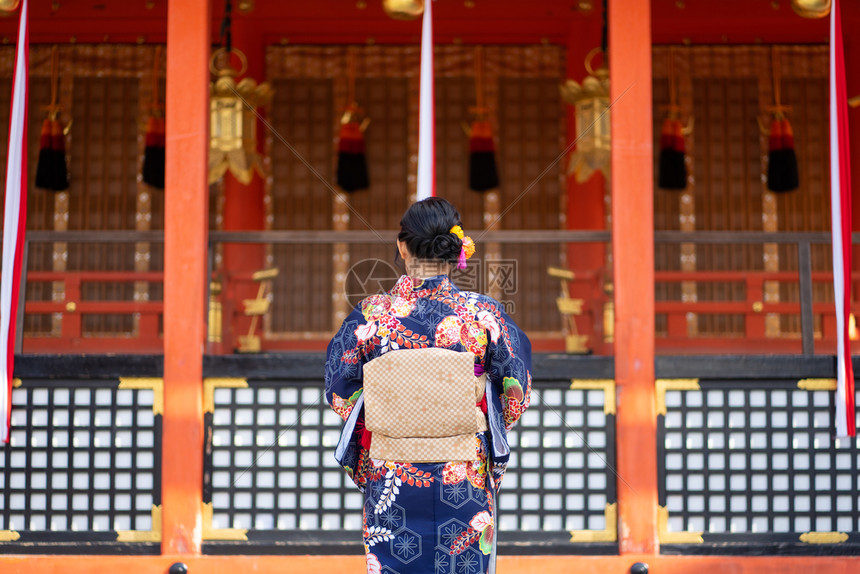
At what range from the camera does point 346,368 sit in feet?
9.00

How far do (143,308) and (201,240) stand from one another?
170 cm

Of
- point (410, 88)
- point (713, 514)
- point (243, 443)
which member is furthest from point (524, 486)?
point (410, 88)

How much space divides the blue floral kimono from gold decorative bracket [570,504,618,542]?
1.66 meters

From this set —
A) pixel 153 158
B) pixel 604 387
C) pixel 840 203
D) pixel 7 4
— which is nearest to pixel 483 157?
pixel 153 158

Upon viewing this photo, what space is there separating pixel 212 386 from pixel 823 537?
10.7ft

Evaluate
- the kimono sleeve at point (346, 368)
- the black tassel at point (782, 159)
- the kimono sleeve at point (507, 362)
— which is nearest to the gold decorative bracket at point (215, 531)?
the kimono sleeve at point (346, 368)

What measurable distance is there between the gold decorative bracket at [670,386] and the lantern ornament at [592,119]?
1.67m

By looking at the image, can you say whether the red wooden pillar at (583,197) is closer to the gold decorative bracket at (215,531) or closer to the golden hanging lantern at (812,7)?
the golden hanging lantern at (812,7)

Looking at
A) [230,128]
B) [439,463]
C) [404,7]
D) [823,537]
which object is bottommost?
[823,537]

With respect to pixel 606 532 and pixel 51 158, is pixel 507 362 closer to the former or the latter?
pixel 606 532

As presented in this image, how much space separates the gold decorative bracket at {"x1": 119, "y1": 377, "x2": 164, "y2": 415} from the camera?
4.31 m

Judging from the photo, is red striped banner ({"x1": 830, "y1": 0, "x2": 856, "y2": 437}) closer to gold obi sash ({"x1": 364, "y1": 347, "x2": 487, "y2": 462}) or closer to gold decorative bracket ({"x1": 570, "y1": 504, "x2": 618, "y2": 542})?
gold decorative bracket ({"x1": 570, "y1": 504, "x2": 618, "y2": 542})

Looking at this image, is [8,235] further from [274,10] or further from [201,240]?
[274,10]

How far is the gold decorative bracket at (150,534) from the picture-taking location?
4258mm
